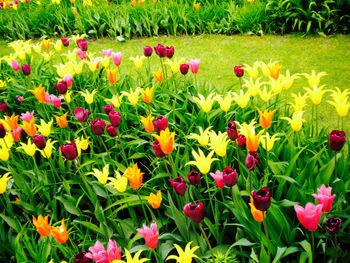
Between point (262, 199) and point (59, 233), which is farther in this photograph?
point (59, 233)

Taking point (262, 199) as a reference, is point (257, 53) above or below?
below

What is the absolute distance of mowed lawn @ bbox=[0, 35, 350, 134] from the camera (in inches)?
168

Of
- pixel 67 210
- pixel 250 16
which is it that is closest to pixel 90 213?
pixel 67 210

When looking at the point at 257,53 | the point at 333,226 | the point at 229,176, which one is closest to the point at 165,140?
the point at 229,176

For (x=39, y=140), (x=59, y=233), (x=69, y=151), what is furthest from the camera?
(x=39, y=140)

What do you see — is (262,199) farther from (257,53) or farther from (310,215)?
(257,53)

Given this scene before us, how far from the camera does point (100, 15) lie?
6.53 meters

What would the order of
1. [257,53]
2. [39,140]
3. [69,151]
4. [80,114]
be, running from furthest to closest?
A: [257,53] → [80,114] → [39,140] → [69,151]

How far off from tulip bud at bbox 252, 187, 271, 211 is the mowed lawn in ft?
8.26

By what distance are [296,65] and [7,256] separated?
13.0ft

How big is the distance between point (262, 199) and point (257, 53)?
410 centimetres

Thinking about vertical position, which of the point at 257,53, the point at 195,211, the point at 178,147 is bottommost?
the point at 257,53

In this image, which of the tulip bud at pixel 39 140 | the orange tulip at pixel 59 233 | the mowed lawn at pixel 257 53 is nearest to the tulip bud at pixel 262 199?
the orange tulip at pixel 59 233

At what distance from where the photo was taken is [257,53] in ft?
16.6
